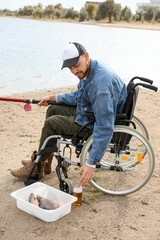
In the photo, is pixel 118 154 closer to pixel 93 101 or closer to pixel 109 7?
pixel 93 101

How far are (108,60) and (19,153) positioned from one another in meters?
13.4

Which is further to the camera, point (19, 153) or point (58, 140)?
point (19, 153)

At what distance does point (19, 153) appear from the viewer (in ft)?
13.4

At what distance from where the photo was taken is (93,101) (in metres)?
2.69

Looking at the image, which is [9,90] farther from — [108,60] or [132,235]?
[108,60]

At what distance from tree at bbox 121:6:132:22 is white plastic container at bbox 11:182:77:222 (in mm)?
66799

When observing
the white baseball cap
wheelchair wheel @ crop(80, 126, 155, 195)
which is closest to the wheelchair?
wheelchair wheel @ crop(80, 126, 155, 195)

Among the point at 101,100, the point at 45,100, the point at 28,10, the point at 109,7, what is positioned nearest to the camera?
the point at 101,100

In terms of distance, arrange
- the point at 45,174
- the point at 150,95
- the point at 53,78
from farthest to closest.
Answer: the point at 53,78, the point at 150,95, the point at 45,174

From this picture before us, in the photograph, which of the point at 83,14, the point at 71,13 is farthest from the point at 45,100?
the point at 71,13

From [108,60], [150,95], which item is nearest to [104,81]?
[150,95]

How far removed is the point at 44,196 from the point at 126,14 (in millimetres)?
67147

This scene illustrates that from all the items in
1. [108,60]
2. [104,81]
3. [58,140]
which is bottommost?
[108,60]

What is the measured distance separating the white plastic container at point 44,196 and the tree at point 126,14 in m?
66.8
